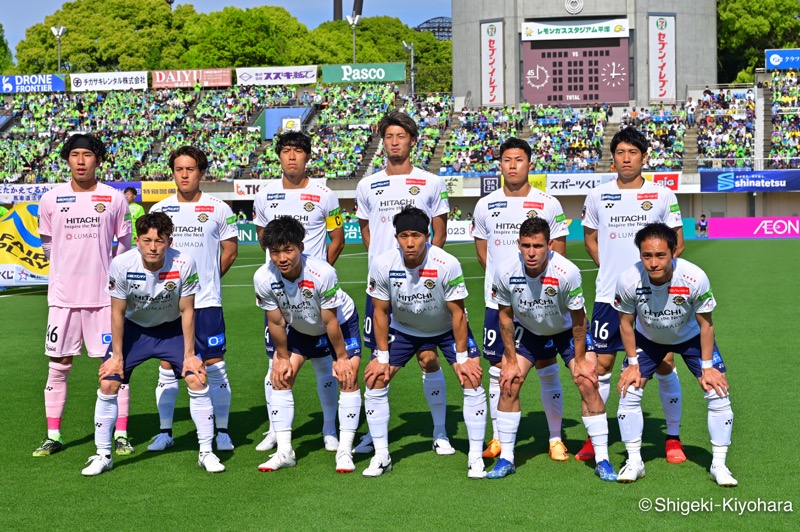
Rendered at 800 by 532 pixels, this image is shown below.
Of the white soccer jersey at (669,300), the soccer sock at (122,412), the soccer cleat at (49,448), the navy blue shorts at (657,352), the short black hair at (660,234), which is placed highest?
the short black hair at (660,234)

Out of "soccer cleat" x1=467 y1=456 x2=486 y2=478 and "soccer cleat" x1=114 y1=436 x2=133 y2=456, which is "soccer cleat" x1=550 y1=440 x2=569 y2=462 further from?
"soccer cleat" x1=114 y1=436 x2=133 y2=456

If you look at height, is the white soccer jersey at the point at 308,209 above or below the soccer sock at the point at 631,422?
above

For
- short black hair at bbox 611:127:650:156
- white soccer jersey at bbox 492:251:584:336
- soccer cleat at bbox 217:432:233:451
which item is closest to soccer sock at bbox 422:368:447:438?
white soccer jersey at bbox 492:251:584:336

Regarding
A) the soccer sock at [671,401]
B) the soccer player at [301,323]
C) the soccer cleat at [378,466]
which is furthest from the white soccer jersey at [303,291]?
the soccer sock at [671,401]

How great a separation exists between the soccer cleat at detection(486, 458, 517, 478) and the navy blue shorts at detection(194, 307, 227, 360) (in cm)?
270

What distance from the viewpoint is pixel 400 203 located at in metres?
9.07

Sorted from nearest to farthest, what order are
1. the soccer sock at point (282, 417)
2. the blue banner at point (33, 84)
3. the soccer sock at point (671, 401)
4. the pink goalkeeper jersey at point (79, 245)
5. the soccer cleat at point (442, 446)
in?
the soccer sock at point (282, 417) < the soccer sock at point (671, 401) < the soccer cleat at point (442, 446) < the pink goalkeeper jersey at point (79, 245) < the blue banner at point (33, 84)

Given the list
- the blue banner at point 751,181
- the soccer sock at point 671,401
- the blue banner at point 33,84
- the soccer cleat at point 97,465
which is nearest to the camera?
the soccer cleat at point 97,465

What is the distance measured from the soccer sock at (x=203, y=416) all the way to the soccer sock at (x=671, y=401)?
3.72 m

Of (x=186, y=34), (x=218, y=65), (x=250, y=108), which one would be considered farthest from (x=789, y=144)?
(x=186, y=34)

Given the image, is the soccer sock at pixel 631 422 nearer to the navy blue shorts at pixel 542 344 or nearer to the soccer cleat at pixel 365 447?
the navy blue shorts at pixel 542 344

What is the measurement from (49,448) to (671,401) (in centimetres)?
532

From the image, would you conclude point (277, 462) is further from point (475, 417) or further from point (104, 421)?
point (475, 417)

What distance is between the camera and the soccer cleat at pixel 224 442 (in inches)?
353
